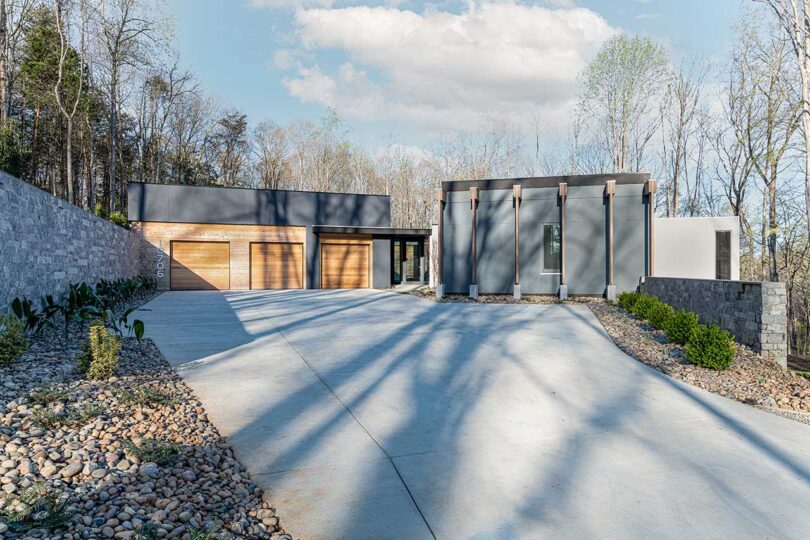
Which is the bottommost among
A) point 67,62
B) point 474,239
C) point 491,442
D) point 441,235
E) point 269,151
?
point 491,442

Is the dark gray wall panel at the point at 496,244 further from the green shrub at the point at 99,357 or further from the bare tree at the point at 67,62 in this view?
the bare tree at the point at 67,62

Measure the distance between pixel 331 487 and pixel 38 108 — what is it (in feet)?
71.4

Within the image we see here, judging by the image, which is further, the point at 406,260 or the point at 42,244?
the point at 406,260

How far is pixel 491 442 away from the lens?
10.8 ft

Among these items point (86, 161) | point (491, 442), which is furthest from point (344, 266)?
point (491, 442)

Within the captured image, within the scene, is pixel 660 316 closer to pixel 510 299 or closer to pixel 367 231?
pixel 510 299

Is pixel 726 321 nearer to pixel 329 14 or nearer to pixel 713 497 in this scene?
pixel 713 497

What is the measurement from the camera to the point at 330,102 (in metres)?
31.2

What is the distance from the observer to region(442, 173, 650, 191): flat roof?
13.3m

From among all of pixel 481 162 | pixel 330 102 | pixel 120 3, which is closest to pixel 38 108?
pixel 120 3

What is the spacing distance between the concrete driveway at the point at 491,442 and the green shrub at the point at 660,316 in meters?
1.96

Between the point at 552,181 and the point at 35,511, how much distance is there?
13.5 meters

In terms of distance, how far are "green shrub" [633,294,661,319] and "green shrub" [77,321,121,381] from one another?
8.32m

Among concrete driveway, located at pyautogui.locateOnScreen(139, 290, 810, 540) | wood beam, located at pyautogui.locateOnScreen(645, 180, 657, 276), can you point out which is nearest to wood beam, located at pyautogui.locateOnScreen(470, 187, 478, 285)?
wood beam, located at pyautogui.locateOnScreen(645, 180, 657, 276)
